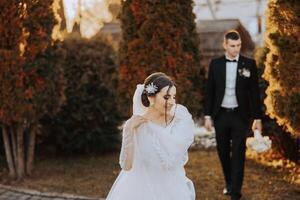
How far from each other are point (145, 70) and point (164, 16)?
2.89ft

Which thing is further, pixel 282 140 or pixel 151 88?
pixel 282 140

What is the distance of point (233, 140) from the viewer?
6445 millimetres

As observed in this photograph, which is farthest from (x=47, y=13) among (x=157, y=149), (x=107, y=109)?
(x=157, y=149)

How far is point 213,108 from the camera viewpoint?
6.61 metres

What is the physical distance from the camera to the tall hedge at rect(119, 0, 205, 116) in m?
8.07

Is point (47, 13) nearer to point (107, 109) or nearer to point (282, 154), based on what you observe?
point (107, 109)

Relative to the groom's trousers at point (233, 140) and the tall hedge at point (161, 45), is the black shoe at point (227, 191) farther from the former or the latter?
the tall hedge at point (161, 45)

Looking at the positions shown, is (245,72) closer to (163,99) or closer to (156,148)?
(163,99)

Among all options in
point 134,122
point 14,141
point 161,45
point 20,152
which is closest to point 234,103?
point 161,45

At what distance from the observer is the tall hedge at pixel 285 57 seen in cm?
616

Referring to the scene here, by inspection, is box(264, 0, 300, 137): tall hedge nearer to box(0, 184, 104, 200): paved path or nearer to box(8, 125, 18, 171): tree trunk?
box(0, 184, 104, 200): paved path

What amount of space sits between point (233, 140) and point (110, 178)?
7.62 feet

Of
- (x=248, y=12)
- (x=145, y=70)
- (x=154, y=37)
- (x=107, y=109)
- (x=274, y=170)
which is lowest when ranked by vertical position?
(x=274, y=170)

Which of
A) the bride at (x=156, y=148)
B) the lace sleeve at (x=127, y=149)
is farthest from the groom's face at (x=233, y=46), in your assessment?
the lace sleeve at (x=127, y=149)
